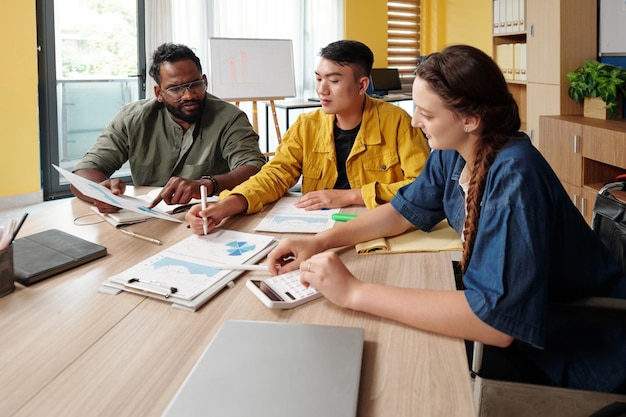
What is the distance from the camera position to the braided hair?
3.58 feet

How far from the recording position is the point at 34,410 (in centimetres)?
75

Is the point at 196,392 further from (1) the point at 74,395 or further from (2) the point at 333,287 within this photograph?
(2) the point at 333,287

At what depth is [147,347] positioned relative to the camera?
0.93 meters

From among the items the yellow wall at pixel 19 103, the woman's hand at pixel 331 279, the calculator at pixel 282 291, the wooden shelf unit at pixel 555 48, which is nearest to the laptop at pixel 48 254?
the calculator at pixel 282 291

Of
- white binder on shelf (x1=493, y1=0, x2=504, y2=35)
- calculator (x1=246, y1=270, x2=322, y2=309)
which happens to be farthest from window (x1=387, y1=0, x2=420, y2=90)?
calculator (x1=246, y1=270, x2=322, y2=309)

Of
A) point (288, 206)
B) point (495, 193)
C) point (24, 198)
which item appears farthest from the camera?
point (24, 198)

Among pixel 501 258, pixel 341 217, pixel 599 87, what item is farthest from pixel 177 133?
pixel 599 87

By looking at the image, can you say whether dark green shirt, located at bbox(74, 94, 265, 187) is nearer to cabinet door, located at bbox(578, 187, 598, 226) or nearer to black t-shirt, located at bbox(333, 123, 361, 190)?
black t-shirt, located at bbox(333, 123, 361, 190)

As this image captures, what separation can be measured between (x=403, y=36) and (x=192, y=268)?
658 centimetres

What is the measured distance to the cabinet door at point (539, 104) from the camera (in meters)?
4.24

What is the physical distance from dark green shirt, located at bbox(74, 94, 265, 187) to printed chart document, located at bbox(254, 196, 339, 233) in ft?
2.30

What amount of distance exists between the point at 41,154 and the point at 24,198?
0.41 metres

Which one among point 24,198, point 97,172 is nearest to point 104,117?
point 24,198

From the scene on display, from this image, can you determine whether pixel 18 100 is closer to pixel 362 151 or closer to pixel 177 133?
pixel 177 133
